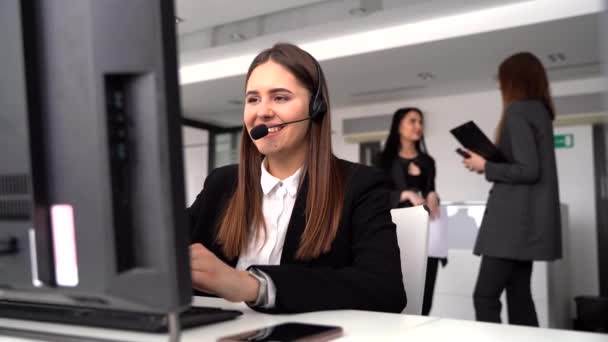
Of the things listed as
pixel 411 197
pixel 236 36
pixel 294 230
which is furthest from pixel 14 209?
pixel 236 36

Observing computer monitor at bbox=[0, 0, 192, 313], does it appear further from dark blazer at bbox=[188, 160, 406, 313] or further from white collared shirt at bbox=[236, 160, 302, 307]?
white collared shirt at bbox=[236, 160, 302, 307]

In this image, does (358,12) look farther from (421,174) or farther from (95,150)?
(95,150)

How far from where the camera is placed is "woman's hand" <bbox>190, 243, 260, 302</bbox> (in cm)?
77

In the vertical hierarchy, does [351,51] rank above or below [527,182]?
above

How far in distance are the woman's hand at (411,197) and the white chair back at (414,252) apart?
1770 mm

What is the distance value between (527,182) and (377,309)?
1.57 m

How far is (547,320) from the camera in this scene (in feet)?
13.4

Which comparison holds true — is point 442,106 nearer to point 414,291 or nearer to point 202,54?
point 202,54

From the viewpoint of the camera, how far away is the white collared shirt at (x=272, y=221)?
1234 millimetres

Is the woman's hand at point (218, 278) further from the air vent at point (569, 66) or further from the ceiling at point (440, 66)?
the air vent at point (569, 66)

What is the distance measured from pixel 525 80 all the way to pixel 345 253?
5.06 ft

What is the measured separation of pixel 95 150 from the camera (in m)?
0.47

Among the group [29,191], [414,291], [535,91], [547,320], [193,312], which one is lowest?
[547,320]

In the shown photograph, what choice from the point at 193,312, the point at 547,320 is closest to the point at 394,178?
the point at 547,320
